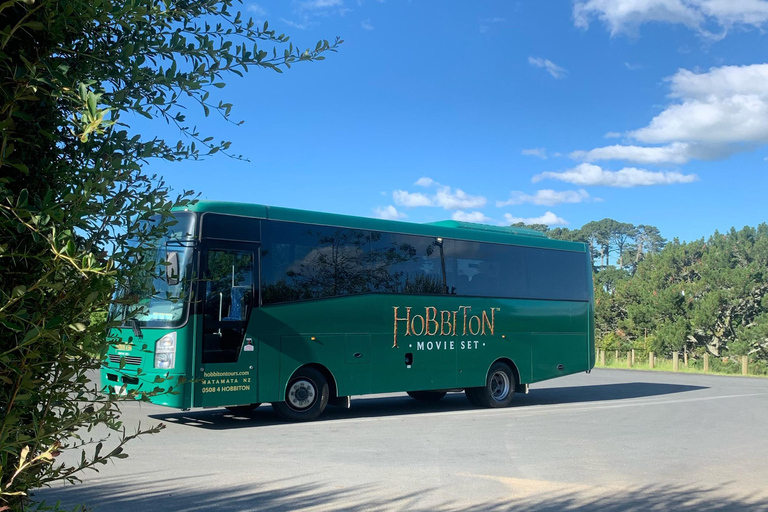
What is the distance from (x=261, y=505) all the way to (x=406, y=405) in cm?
1029

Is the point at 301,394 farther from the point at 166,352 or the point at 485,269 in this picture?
the point at 485,269

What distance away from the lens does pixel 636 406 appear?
1659cm

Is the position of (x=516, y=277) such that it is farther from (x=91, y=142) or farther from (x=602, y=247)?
(x=602, y=247)

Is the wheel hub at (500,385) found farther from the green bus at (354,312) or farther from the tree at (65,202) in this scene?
the tree at (65,202)

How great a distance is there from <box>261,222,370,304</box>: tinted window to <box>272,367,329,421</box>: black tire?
1388 mm

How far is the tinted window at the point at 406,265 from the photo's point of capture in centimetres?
1433

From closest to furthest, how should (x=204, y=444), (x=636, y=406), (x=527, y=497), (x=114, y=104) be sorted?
(x=114, y=104), (x=527, y=497), (x=204, y=444), (x=636, y=406)

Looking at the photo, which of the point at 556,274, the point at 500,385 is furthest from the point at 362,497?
the point at 556,274

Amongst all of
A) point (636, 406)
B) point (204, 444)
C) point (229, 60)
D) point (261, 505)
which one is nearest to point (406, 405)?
point (636, 406)

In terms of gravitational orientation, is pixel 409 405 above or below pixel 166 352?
below

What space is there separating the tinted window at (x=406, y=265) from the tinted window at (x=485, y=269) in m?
0.35

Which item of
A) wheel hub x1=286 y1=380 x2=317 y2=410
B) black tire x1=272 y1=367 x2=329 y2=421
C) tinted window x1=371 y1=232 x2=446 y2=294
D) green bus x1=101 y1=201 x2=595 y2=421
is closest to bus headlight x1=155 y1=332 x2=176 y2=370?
green bus x1=101 y1=201 x2=595 y2=421

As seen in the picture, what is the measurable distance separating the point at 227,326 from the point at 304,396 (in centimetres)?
210

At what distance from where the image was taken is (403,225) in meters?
15.0
